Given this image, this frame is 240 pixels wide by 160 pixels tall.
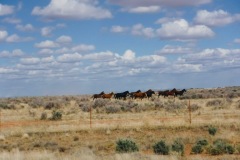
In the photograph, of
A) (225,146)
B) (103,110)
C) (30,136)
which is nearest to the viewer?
(225,146)

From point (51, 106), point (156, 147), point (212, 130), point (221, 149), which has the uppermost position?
point (51, 106)

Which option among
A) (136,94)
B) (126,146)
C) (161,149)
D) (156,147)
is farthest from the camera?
(136,94)

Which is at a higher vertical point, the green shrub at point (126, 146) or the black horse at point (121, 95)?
the black horse at point (121, 95)

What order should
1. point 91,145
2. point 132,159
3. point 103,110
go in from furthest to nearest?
1. point 103,110
2. point 91,145
3. point 132,159

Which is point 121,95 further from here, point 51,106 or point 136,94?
point 51,106

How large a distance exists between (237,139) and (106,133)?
7.97 meters

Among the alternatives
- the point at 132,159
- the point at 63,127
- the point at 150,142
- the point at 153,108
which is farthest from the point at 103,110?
the point at 132,159

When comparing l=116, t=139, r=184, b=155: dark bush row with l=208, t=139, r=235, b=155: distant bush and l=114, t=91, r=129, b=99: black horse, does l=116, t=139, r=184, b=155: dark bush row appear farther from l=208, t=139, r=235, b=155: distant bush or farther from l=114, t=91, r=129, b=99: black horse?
l=114, t=91, r=129, b=99: black horse

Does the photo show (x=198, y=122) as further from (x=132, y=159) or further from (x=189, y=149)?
(x=132, y=159)

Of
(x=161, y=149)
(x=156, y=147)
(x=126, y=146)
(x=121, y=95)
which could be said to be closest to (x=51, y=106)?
(x=121, y=95)

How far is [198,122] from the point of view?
3031 cm

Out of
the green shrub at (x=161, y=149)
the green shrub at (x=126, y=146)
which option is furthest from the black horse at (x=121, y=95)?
the green shrub at (x=161, y=149)

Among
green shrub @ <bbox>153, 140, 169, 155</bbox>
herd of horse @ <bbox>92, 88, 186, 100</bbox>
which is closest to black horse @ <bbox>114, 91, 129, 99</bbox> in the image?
herd of horse @ <bbox>92, 88, 186, 100</bbox>

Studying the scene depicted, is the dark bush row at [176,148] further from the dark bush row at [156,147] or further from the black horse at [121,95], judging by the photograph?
the black horse at [121,95]
